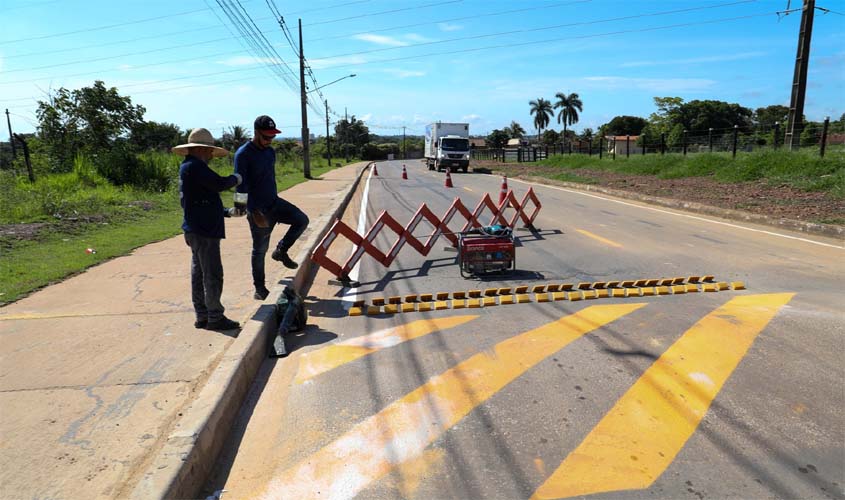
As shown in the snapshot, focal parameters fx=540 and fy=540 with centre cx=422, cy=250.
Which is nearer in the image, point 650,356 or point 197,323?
point 650,356

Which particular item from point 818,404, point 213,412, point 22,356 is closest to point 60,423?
point 213,412

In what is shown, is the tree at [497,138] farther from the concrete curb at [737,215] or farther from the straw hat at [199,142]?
the straw hat at [199,142]

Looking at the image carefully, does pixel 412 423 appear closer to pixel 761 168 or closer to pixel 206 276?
pixel 206 276

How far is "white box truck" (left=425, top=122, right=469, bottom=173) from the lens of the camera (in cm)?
3747

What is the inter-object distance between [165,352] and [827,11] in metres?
22.7

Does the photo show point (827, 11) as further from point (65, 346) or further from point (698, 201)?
point (65, 346)

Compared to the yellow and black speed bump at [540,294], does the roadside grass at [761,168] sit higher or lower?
higher

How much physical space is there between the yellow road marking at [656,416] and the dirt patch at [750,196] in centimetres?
818

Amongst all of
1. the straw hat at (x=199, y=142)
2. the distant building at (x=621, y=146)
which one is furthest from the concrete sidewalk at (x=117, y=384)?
the distant building at (x=621, y=146)

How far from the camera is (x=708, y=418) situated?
3449mm

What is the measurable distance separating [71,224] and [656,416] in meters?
11.5

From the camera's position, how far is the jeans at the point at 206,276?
5.00 m

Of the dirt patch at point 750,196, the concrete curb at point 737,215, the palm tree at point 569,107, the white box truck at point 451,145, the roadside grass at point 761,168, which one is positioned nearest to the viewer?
the concrete curb at point 737,215

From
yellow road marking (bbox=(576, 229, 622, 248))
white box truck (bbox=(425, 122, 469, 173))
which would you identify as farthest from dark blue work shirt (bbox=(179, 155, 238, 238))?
white box truck (bbox=(425, 122, 469, 173))
